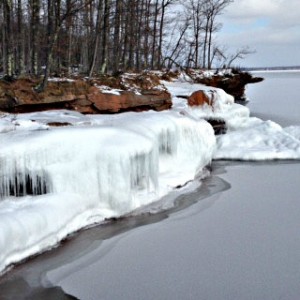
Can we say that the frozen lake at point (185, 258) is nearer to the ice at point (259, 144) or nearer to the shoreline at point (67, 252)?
the shoreline at point (67, 252)

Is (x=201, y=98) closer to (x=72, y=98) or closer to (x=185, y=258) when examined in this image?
(x=72, y=98)

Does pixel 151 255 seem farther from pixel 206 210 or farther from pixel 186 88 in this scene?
pixel 186 88

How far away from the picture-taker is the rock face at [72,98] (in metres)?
7.96

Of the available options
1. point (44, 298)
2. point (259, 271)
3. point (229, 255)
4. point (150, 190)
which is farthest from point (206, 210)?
point (44, 298)

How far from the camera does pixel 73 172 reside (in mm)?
5570

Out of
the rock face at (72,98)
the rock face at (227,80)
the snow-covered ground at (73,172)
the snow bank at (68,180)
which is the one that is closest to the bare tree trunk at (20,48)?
the rock face at (72,98)

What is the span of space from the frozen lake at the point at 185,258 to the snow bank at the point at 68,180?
0.87ft

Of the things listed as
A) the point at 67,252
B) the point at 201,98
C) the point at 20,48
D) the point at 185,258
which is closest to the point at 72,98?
the point at 201,98

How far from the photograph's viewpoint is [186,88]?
12914 mm

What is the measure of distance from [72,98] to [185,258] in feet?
16.4

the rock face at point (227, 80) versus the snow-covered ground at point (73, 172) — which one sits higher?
the rock face at point (227, 80)

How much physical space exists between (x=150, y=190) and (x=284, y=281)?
9.90 feet

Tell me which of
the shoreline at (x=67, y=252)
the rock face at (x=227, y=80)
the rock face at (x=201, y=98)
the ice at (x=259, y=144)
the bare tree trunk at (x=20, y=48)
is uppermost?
the bare tree trunk at (x=20, y=48)

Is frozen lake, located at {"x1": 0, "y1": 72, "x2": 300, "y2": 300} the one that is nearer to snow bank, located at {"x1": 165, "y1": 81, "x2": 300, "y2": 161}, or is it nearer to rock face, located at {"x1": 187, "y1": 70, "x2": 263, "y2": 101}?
snow bank, located at {"x1": 165, "y1": 81, "x2": 300, "y2": 161}
